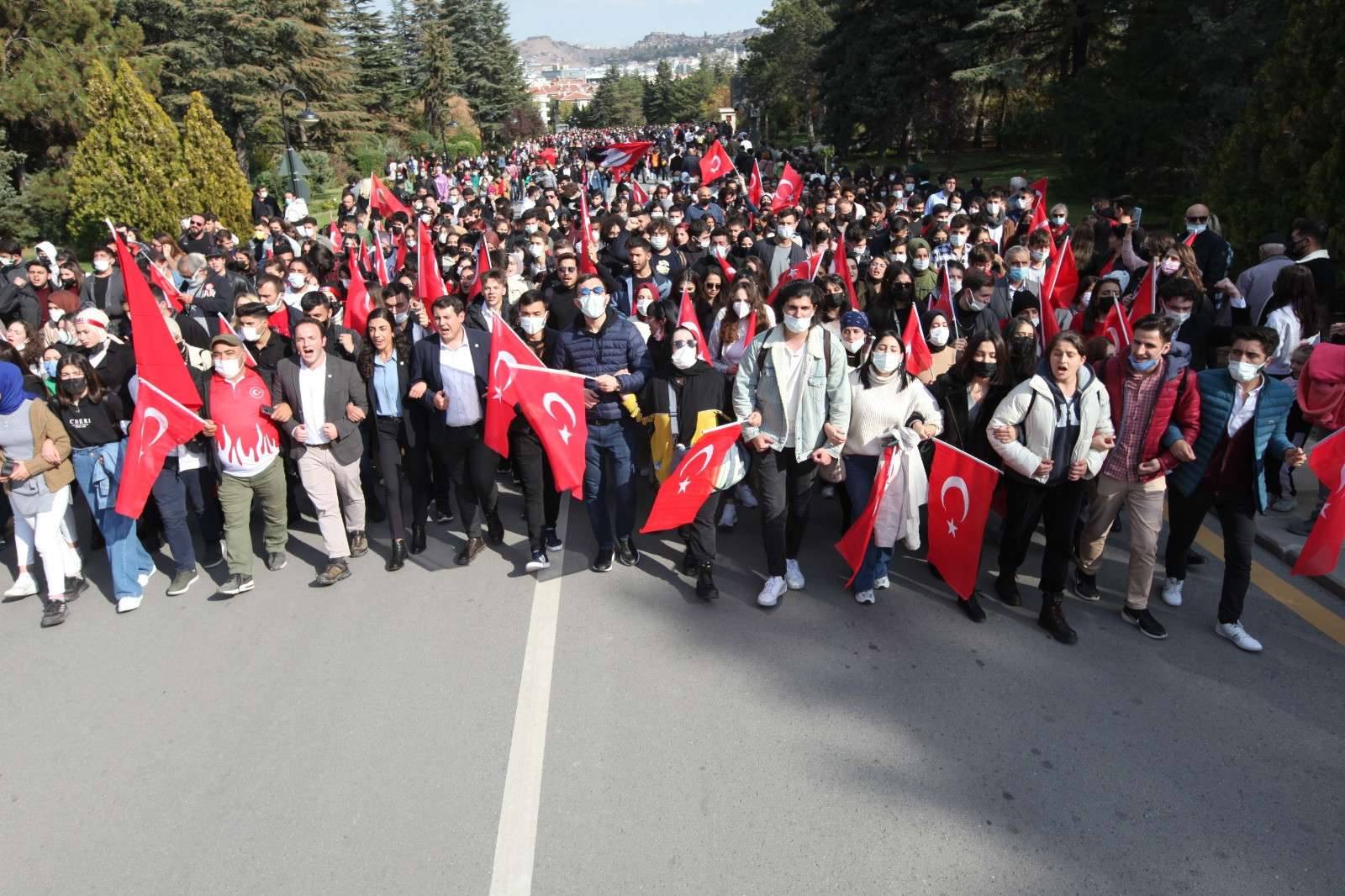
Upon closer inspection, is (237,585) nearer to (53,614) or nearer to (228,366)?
(53,614)

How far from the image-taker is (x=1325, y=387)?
5.36m

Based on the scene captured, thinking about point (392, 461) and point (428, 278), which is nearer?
point (392, 461)

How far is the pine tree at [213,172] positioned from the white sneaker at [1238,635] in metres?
19.9

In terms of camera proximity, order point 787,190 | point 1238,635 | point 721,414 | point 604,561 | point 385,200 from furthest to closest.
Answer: point 787,190
point 385,200
point 604,561
point 721,414
point 1238,635

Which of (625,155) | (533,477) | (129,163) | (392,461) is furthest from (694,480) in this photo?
(129,163)

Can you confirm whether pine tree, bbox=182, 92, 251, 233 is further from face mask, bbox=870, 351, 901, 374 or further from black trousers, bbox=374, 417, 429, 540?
face mask, bbox=870, 351, 901, 374

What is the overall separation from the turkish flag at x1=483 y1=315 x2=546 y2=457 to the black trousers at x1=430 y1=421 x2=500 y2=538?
22 centimetres

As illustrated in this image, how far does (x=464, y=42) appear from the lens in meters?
69.7

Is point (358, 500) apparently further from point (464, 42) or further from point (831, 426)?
point (464, 42)

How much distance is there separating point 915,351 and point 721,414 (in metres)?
1.48

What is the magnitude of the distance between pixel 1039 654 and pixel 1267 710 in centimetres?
105

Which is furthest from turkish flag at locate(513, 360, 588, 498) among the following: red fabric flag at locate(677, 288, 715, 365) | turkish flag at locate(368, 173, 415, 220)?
turkish flag at locate(368, 173, 415, 220)

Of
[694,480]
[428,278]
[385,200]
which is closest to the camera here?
[694,480]

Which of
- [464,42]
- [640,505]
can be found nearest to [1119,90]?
[640,505]
